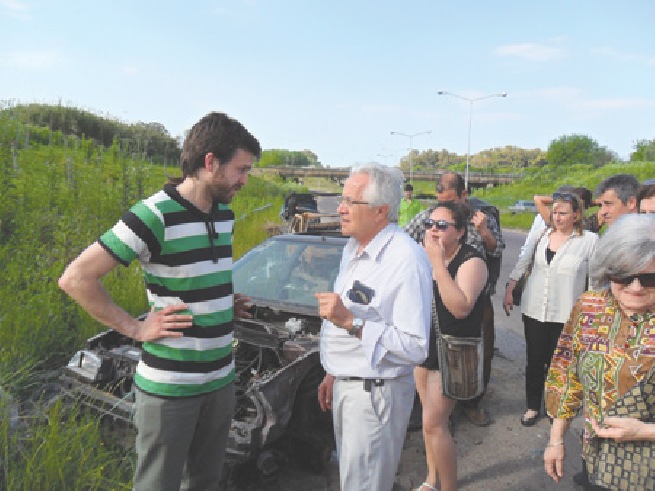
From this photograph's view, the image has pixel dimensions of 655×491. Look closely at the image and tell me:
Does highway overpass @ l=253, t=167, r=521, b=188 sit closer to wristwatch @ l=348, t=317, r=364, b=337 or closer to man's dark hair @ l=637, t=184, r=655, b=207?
man's dark hair @ l=637, t=184, r=655, b=207

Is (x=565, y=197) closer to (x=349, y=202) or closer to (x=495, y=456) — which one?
(x=495, y=456)

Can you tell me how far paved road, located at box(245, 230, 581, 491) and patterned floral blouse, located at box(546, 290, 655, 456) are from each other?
1.68 metres

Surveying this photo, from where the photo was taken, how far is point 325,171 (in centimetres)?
8819

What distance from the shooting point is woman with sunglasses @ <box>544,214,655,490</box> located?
1645mm

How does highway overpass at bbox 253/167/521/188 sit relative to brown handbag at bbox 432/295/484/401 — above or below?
above

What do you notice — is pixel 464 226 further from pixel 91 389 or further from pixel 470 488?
pixel 91 389

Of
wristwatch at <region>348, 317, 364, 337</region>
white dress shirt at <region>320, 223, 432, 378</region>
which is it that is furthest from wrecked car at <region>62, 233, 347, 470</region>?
wristwatch at <region>348, 317, 364, 337</region>

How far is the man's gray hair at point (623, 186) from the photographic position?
380 centimetres

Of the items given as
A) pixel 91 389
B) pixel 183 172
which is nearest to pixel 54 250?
pixel 91 389

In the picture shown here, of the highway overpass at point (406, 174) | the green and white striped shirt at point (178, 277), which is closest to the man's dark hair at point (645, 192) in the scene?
the green and white striped shirt at point (178, 277)

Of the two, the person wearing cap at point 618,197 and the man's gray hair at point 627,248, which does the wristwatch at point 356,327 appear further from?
the person wearing cap at point 618,197

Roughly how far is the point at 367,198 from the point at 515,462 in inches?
107

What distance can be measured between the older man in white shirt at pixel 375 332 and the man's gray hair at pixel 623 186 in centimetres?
249

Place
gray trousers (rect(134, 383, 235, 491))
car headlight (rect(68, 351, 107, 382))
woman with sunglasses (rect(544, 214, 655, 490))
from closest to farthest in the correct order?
woman with sunglasses (rect(544, 214, 655, 490)) < gray trousers (rect(134, 383, 235, 491)) < car headlight (rect(68, 351, 107, 382))
